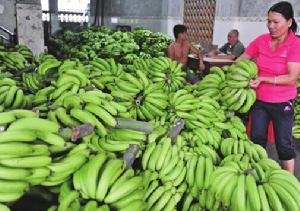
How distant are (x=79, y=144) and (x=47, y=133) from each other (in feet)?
0.62

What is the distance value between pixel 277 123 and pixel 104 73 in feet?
5.88

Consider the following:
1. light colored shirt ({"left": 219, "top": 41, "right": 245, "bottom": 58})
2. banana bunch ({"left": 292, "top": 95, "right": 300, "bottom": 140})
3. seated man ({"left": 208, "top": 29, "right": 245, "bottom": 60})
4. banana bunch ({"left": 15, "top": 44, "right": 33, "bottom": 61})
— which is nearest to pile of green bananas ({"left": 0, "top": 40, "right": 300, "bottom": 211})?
banana bunch ({"left": 15, "top": 44, "right": 33, "bottom": 61})

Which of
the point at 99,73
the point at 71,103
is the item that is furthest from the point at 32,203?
the point at 99,73

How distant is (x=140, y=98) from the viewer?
2.44 metres

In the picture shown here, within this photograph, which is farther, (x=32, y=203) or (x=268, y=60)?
(x=268, y=60)

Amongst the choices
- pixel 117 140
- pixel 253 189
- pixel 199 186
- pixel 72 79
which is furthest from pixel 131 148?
pixel 72 79

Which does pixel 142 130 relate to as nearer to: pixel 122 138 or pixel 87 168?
pixel 122 138

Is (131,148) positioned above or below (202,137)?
above

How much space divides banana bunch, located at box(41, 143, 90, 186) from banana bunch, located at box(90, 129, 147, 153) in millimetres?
163

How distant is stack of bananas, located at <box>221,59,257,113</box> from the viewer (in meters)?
2.79

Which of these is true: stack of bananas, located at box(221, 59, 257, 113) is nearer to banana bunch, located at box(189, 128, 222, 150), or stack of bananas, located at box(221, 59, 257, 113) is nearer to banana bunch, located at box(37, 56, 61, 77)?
banana bunch, located at box(189, 128, 222, 150)

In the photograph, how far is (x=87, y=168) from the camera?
4.88ft

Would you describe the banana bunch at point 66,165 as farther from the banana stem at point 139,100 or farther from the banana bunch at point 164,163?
the banana stem at point 139,100

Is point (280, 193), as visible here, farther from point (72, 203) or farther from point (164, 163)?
point (72, 203)
